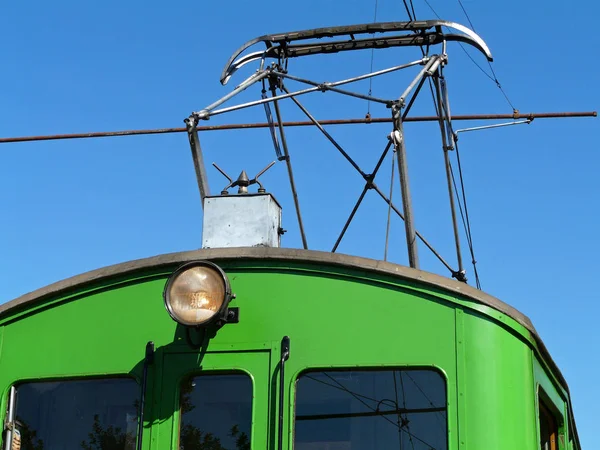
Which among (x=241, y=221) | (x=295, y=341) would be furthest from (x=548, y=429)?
(x=241, y=221)

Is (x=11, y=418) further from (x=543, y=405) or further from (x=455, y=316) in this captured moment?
(x=543, y=405)

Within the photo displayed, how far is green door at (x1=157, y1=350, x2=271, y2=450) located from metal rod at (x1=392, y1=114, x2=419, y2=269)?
1360 millimetres

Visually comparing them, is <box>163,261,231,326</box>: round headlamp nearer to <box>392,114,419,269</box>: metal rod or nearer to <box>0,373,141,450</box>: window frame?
<box>0,373,141,450</box>: window frame

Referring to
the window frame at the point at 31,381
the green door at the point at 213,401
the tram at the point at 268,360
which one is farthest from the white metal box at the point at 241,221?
the window frame at the point at 31,381

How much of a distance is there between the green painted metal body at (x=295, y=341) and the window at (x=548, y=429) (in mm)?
469

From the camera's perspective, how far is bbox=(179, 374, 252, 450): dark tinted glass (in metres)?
4.99

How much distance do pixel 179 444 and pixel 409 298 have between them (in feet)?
4.16

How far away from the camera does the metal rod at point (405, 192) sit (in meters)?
6.10

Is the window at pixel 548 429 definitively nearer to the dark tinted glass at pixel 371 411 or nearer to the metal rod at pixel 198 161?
the dark tinted glass at pixel 371 411

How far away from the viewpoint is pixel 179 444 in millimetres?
5039

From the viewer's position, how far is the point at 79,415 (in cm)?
522

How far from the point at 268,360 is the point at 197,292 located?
0.46 m

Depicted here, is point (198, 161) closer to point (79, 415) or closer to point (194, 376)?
point (194, 376)

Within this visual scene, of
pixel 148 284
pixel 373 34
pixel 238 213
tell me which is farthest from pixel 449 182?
pixel 148 284
